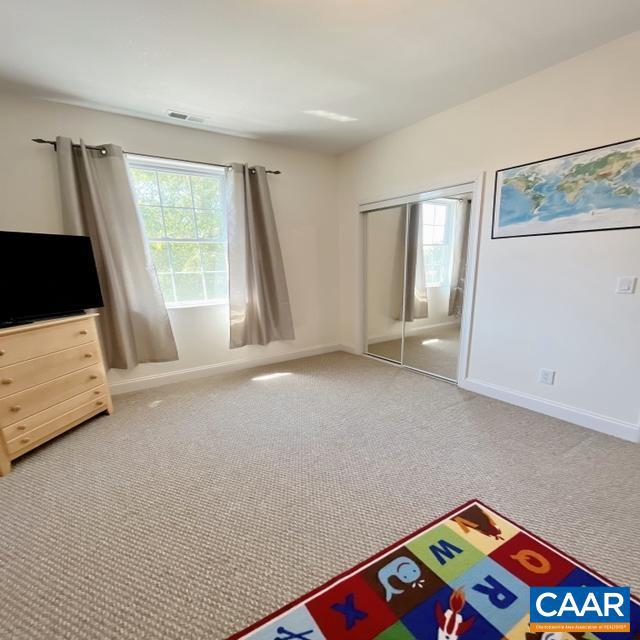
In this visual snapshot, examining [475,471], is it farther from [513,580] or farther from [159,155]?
[159,155]

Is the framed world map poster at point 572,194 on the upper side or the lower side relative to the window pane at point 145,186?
lower

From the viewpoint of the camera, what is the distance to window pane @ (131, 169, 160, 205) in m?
2.84

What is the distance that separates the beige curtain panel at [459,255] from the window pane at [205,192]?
2.45 metres

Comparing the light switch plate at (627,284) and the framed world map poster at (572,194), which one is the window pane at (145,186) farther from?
the light switch plate at (627,284)

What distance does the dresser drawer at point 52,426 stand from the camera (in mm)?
1892

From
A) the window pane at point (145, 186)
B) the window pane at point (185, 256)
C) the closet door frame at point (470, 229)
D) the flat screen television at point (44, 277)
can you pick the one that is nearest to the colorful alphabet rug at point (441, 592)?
the closet door frame at point (470, 229)

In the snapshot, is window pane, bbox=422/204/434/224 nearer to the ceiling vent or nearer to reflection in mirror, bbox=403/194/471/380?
reflection in mirror, bbox=403/194/471/380

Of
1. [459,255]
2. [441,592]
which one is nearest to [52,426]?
[441,592]

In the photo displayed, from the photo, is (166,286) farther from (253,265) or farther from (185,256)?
(253,265)

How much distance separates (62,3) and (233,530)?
269cm

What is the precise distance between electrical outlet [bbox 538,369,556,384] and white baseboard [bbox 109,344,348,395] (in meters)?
2.28

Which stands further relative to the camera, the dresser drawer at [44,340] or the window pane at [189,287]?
the window pane at [189,287]

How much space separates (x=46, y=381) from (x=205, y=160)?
2.37 metres

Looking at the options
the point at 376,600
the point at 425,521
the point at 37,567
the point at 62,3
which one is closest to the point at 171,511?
the point at 37,567
